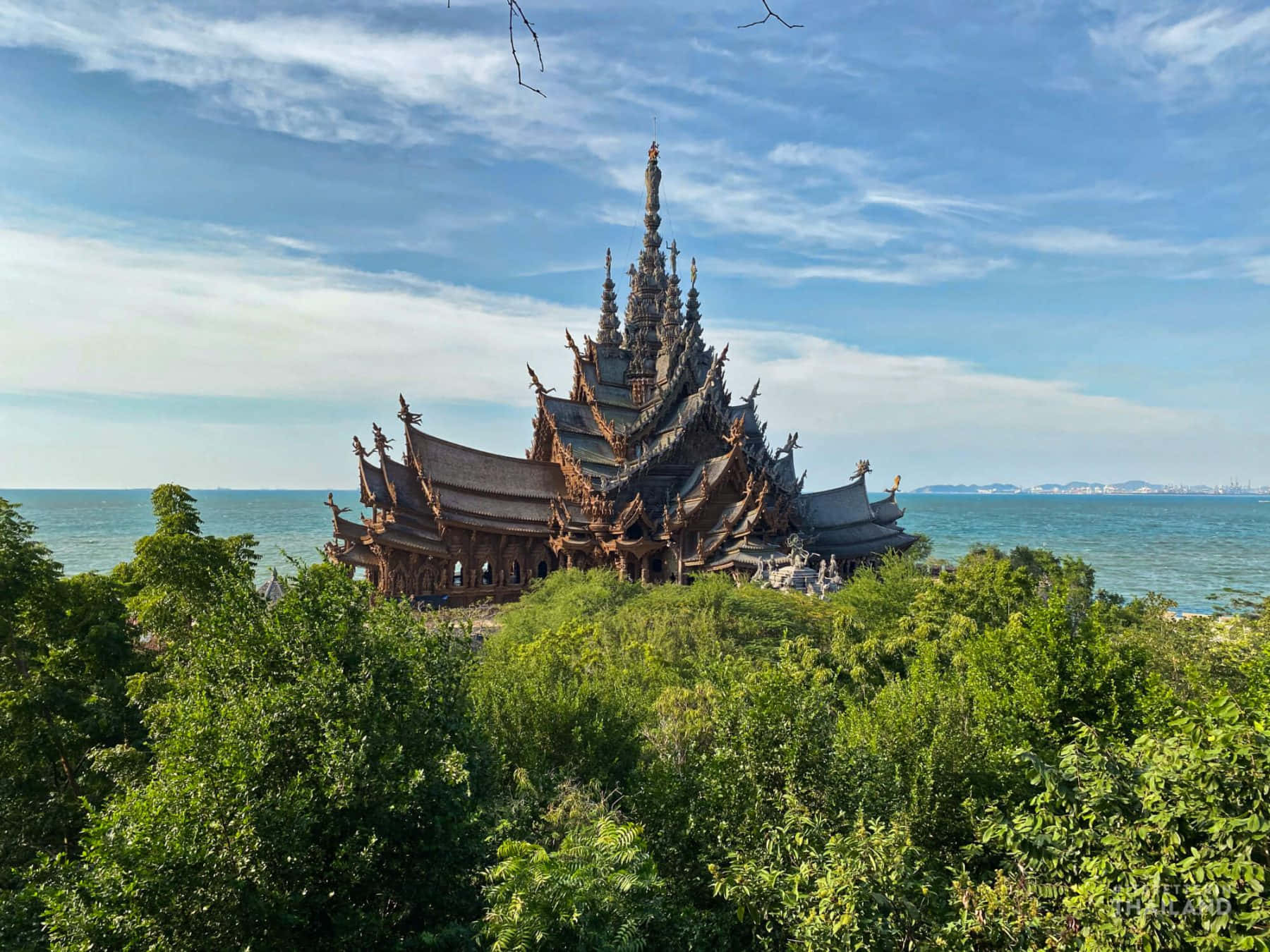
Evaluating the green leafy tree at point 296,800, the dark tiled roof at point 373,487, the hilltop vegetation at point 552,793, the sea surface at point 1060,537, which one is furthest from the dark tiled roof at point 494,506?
the green leafy tree at point 296,800

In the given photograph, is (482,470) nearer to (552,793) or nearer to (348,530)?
(348,530)

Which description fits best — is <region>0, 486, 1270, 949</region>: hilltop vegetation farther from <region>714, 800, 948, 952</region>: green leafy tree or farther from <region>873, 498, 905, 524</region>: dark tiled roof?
<region>873, 498, 905, 524</region>: dark tiled roof

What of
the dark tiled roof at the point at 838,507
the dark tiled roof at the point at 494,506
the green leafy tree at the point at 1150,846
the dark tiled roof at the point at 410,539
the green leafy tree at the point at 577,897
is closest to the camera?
the green leafy tree at the point at 1150,846

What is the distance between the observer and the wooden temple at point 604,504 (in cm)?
3183

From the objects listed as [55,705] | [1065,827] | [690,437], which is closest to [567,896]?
[1065,827]

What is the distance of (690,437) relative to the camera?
3609 cm

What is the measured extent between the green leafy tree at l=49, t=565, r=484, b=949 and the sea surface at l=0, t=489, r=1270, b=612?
13874 millimetres

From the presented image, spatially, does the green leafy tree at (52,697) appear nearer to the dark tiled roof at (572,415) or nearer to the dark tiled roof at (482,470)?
the dark tiled roof at (482,470)

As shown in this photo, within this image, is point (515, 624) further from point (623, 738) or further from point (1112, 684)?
point (1112, 684)

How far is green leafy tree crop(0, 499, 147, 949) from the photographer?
902 centimetres

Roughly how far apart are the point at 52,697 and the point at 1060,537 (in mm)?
124214

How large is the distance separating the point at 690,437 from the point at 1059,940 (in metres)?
31.3

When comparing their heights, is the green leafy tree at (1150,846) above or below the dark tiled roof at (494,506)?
below

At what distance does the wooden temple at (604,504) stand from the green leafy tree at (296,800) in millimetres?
23749
